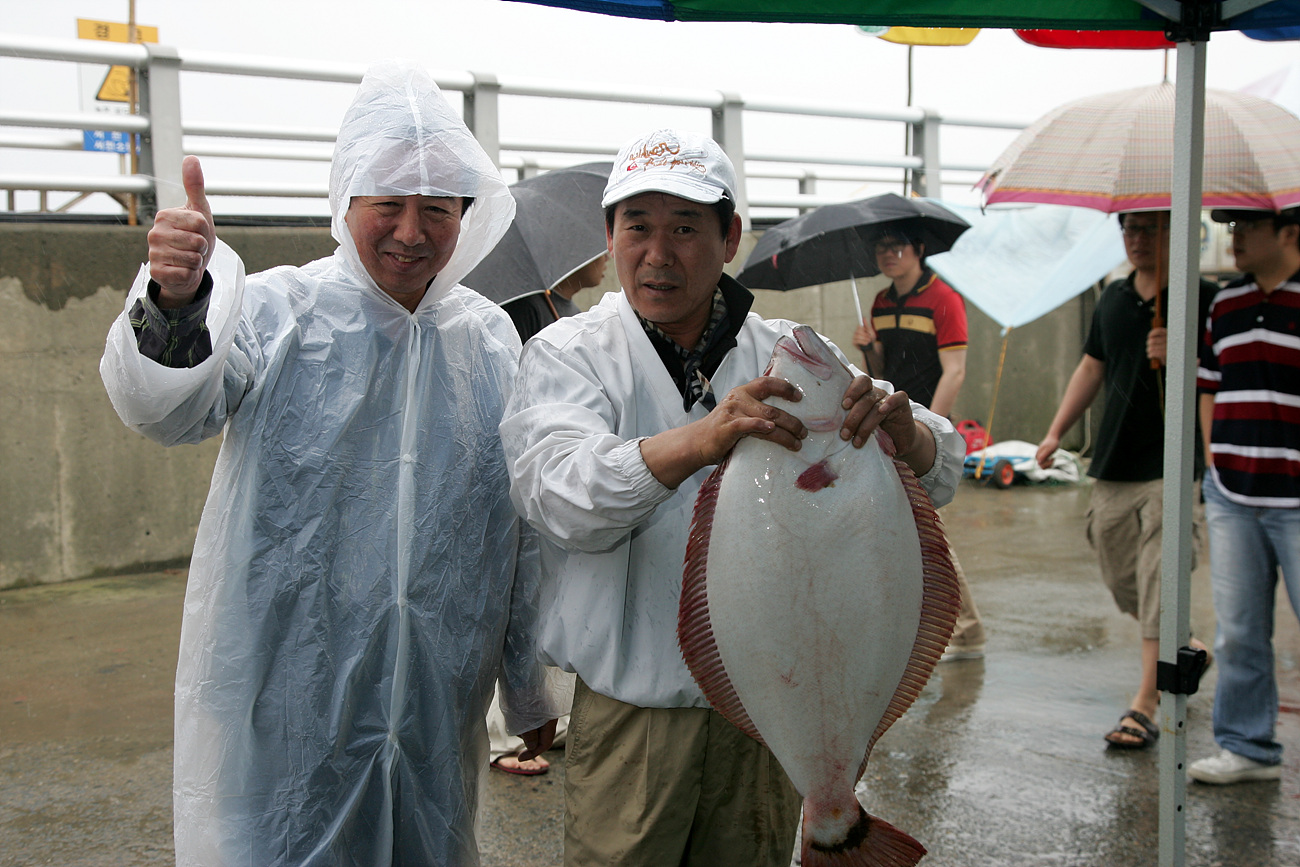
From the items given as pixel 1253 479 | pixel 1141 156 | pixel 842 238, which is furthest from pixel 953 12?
pixel 842 238

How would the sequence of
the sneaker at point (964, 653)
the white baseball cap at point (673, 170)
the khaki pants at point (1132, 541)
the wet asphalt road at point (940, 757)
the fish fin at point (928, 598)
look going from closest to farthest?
1. the fish fin at point (928, 598)
2. the white baseball cap at point (673, 170)
3. the wet asphalt road at point (940, 757)
4. the khaki pants at point (1132, 541)
5. the sneaker at point (964, 653)

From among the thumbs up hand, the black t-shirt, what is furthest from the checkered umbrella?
the thumbs up hand

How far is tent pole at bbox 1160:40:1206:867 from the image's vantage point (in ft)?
7.61

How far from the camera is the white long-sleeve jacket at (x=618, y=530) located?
1562mm

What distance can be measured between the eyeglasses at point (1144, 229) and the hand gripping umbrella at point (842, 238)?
1.18 metres

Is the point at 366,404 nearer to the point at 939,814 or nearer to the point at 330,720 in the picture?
the point at 330,720

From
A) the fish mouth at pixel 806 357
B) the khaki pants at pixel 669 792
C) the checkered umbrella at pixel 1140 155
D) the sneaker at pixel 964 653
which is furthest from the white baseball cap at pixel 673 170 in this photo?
the sneaker at pixel 964 653

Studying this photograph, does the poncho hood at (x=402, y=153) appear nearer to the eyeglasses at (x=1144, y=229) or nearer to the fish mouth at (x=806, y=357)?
the fish mouth at (x=806, y=357)

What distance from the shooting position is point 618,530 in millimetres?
1495

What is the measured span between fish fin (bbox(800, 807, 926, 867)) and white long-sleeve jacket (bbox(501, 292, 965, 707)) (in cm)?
31

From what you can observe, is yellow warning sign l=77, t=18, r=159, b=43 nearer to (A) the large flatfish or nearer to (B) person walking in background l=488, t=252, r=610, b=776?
(B) person walking in background l=488, t=252, r=610, b=776

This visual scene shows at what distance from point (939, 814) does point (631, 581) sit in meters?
1.93

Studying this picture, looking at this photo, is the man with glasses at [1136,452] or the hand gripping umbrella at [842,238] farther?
the hand gripping umbrella at [842,238]

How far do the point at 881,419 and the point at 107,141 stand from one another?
5.58m
